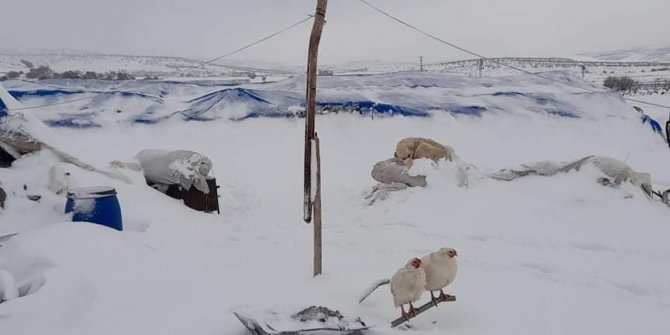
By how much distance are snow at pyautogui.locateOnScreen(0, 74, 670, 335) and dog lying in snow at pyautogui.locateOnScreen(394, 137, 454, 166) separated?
332mm

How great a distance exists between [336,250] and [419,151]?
328 centimetres

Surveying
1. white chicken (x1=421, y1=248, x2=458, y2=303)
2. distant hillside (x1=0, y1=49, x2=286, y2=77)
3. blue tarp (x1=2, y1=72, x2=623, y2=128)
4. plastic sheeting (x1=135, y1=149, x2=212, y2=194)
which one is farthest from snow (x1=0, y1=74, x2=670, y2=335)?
distant hillside (x1=0, y1=49, x2=286, y2=77)

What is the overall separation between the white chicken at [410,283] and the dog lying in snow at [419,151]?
5.14m

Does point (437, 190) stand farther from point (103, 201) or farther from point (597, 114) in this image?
point (597, 114)

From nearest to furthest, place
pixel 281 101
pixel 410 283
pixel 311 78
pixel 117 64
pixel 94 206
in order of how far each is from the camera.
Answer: pixel 410 283, pixel 311 78, pixel 94 206, pixel 281 101, pixel 117 64

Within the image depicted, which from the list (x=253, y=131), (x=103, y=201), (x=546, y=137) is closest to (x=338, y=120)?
(x=253, y=131)

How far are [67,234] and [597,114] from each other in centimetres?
1568

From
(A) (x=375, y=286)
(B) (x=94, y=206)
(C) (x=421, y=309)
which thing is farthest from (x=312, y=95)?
(B) (x=94, y=206)

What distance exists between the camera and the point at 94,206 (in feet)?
17.5

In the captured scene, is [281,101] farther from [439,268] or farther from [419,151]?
[439,268]

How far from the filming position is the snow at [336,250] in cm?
359

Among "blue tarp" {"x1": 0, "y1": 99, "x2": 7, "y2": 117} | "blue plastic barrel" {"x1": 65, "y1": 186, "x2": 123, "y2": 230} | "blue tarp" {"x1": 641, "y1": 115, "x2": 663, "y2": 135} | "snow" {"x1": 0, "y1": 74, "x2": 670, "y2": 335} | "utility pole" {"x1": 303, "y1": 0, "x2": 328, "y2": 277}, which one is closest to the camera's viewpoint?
"snow" {"x1": 0, "y1": 74, "x2": 670, "y2": 335}

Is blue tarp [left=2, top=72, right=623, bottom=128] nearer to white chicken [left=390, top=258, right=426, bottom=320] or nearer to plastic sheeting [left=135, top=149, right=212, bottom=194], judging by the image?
plastic sheeting [left=135, top=149, right=212, bottom=194]

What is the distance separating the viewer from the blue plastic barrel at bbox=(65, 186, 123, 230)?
5344 mm
